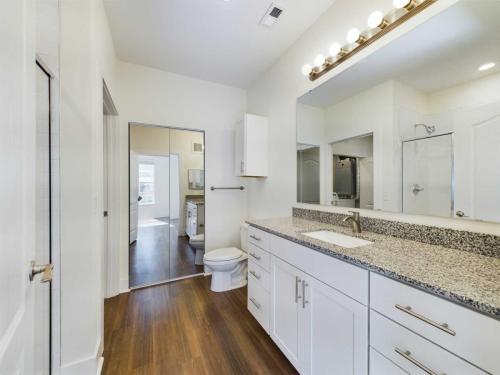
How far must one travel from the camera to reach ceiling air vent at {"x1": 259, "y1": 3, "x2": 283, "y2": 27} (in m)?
1.73

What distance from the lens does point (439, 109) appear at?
3.84 ft

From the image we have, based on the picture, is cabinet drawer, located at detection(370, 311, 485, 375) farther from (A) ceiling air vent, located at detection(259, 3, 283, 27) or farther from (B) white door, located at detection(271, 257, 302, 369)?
(A) ceiling air vent, located at detection(259, 3, 283, 27)

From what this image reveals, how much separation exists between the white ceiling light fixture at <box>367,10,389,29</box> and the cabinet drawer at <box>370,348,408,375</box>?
1761 millimetres

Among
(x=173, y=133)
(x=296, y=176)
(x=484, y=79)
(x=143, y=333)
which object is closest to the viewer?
(x=484, y=79)

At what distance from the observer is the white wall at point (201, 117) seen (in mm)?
2473

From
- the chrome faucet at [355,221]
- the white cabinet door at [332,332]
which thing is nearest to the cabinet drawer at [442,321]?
the white cabinet door at [332,332]

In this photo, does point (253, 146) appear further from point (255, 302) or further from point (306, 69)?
point (255, 302)

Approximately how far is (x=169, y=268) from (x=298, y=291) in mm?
2022

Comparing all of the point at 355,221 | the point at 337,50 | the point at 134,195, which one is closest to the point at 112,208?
the point at 134,195

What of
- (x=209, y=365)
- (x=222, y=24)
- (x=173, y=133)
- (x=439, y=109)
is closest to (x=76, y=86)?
(x=222, y=24)

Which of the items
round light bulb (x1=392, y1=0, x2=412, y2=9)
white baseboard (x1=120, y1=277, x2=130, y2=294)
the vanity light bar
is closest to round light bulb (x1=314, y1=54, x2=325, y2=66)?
the vanity light bar

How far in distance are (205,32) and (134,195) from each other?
188 cm

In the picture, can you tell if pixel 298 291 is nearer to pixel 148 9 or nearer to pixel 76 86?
pixel 76 86

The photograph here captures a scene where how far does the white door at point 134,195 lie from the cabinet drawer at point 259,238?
1537mm
